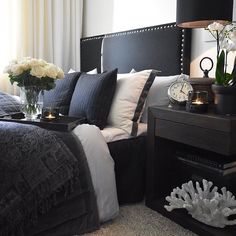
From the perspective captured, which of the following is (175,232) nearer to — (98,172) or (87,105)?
(98,172)

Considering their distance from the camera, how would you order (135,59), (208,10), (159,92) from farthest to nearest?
(135,59)
(159,92)
(208,10)

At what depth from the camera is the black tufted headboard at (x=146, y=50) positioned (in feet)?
7.46

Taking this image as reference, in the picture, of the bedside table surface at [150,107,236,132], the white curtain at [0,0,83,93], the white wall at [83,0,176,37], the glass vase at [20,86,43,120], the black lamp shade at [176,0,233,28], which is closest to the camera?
the bedside table surface at [150,107,236,132]

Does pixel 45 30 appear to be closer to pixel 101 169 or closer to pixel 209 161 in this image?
pixel 101 169

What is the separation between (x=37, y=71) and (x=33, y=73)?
0.09 feet

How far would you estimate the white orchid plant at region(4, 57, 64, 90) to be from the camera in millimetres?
1909

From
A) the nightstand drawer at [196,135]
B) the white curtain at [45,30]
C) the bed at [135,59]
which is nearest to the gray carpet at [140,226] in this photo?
the bed at [135,59]

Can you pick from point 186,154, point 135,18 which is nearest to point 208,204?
point 186,154

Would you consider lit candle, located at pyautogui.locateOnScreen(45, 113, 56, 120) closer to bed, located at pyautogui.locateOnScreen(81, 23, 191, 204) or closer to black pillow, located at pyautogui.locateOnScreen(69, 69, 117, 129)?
black pillow, located at pyautogui.locateOnScreen(69, 69, 117, 129)

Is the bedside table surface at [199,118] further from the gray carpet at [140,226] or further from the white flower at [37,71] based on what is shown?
the white flower at [37,71]

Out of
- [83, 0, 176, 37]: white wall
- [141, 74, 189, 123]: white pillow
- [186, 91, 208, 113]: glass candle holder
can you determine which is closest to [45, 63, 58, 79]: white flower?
[141, 74, 189, 123]: white pillow

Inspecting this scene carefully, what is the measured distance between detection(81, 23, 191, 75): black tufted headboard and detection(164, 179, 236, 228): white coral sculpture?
941mm

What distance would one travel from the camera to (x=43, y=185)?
148 cm

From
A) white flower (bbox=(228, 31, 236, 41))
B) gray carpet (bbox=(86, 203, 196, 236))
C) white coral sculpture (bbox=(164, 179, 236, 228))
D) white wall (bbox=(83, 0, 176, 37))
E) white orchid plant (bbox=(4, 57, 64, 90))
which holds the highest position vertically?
white wall (bbox=(83, 0, 176, 37))
